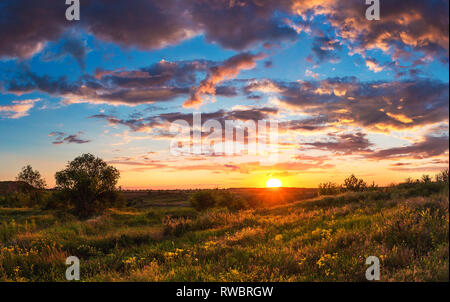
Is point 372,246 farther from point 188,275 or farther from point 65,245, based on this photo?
point 65,245

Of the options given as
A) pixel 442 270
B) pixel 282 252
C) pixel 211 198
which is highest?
pixel 442 270

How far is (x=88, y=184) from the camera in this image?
41281 mm

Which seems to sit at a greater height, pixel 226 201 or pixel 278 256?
pixel 278 256

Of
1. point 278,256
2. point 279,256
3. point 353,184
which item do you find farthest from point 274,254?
point 353,184

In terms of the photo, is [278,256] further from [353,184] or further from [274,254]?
[353,184]

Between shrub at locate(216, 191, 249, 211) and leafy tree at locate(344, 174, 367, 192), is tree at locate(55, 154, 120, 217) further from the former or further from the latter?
leafy tree at locate(344, 174, 367, 192)

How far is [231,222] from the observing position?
1399 centimetres

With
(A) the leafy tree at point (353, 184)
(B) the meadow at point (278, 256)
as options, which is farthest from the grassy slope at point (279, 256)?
(A) the leafy tree at point (353, 184)

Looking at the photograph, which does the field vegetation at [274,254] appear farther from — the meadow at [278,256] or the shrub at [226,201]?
the shrub at [226,201]

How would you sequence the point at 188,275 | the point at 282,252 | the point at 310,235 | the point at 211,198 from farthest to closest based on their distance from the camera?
the point at 211,198 < the point at 310,235 < the point at 282,252 < the point at 188,275

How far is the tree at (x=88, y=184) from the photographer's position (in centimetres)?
4119

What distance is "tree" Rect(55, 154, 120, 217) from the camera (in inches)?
1622
